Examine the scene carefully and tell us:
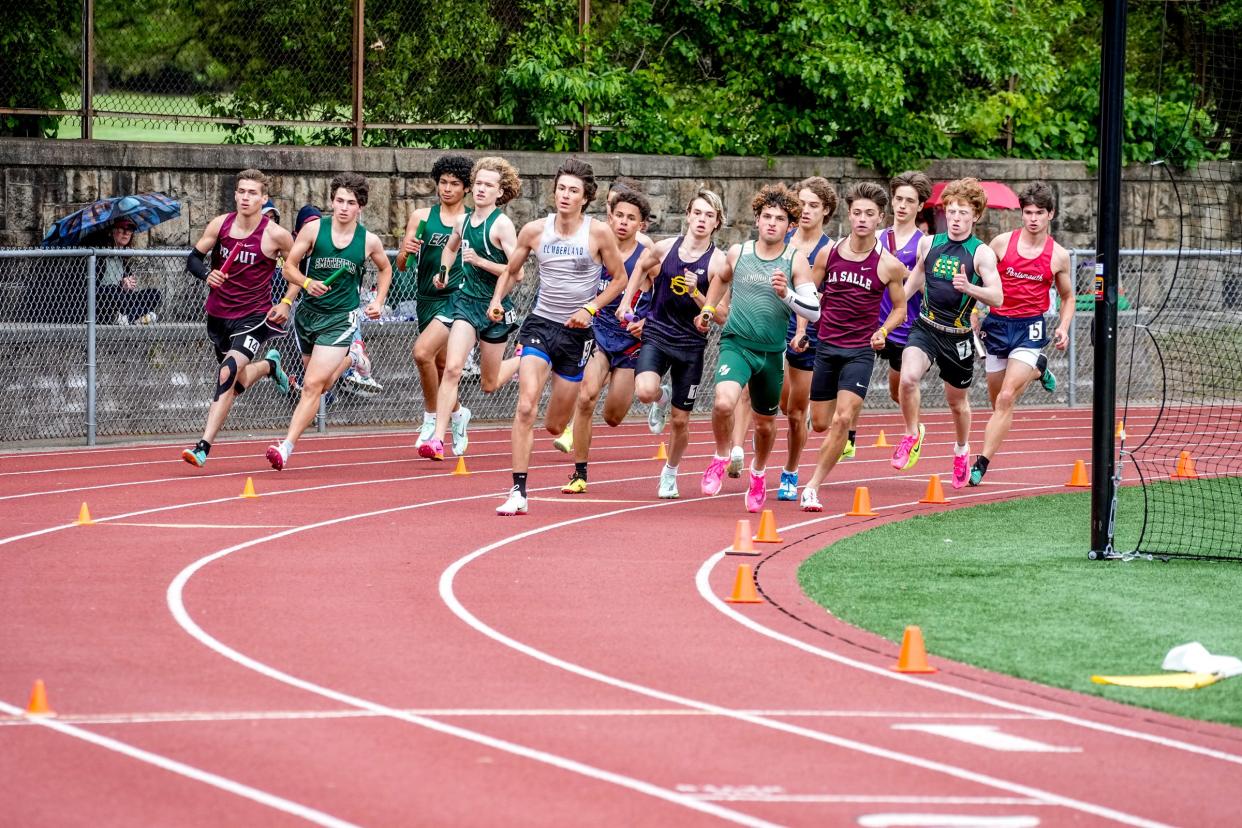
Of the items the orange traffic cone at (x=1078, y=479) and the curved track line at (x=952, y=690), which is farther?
the orange traffic cone at (x=1078, y=479)

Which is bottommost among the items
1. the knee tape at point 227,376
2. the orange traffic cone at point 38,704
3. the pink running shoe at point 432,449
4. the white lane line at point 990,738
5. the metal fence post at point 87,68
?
the white lane line at point 990,738

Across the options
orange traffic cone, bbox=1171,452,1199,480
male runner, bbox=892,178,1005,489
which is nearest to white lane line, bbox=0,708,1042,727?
male runner, bbox=892,178,1005,489

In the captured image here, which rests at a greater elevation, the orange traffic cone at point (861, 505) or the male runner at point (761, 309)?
the male runner at point (761, 309)

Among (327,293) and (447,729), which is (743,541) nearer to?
(447,729)

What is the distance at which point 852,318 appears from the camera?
13.3 meters

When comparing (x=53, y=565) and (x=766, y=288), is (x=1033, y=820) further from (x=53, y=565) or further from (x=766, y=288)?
(x=766, y=288)

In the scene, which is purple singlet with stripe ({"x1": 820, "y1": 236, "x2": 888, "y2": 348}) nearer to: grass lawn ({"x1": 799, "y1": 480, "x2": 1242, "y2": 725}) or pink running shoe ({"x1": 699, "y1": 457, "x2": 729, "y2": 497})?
pink running shoe ({"x1": 699, "y1": 457, "x2": 729, "y2": 497})

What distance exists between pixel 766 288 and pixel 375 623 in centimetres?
490

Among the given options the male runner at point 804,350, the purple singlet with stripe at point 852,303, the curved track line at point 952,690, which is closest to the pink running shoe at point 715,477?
Answer: the male runner at point 804,350

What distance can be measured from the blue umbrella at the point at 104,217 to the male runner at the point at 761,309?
24.0 feet

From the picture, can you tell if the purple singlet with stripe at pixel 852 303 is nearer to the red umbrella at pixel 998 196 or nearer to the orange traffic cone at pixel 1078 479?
the orange traffic cone at pixel 1078 479

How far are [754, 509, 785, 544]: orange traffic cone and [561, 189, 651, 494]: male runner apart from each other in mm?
2164

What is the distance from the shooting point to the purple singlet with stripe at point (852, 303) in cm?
1330

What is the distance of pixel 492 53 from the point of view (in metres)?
22.3
